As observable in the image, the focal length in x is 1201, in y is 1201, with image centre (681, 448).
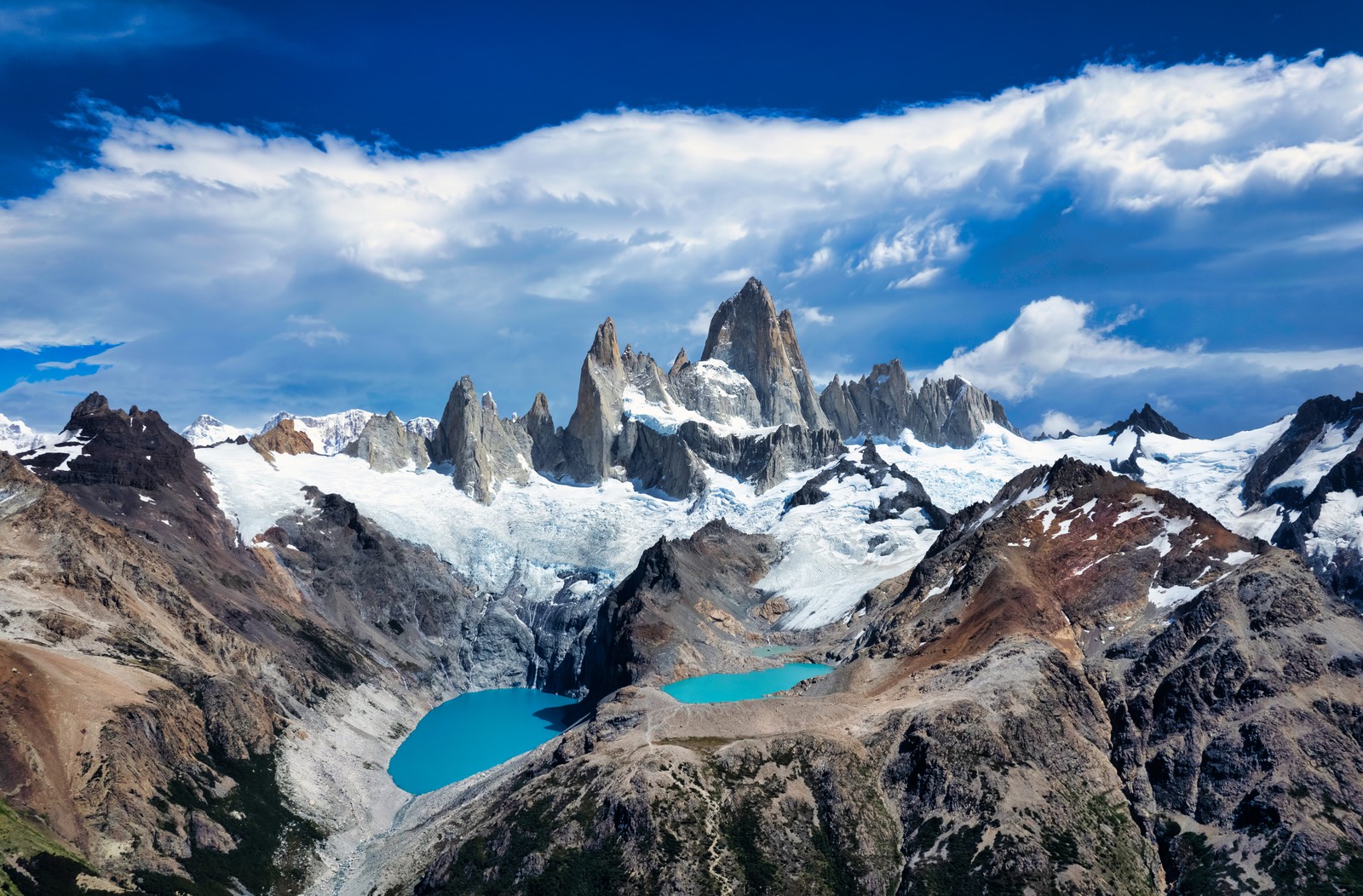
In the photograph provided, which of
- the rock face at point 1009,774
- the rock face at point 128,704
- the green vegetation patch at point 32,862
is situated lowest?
the rock face at point 1009,774

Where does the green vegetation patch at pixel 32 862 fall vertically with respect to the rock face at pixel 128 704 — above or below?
below

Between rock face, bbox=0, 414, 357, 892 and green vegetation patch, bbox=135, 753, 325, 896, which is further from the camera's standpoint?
green vegetation patch, bbox=135, 753, 325, 896

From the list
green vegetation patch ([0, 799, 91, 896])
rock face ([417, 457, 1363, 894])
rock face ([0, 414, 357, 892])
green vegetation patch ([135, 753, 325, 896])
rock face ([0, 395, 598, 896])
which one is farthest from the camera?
green vegetation patch ([135, 753, 325, 896])

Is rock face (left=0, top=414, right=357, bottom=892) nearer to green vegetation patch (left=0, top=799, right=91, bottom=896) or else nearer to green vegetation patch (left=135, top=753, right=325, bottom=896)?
green vegetation patch (left=135, top=753, right=325, bottom=896)

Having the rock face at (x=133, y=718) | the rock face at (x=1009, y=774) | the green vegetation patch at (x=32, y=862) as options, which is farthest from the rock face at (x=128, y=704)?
the rock face at (x=1009, y=774)

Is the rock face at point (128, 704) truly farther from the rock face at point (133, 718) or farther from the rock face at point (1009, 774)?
the rock face at point (1009, 774)

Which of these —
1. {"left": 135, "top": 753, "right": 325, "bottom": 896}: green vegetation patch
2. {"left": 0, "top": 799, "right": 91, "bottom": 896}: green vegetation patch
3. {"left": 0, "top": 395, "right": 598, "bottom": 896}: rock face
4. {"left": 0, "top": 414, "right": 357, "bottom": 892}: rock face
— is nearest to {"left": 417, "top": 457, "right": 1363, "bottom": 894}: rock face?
{"left": 135, "top": 753, "right": 325, "bottom": 896}: green vegetation patch

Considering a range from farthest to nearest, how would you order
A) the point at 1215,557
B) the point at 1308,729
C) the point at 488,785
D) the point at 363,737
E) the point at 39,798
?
the point at 363,737 → the point at 1215,557 → the point at 488,785 → the point at 1308,729 → the point at 39,798

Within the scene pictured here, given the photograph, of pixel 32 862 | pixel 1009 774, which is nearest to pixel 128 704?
pixel 32 862

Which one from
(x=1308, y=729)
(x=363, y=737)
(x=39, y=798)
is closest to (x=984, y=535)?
(x=1308, y=729)

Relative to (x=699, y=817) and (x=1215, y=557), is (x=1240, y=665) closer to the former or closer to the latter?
(x=1215, y=557)

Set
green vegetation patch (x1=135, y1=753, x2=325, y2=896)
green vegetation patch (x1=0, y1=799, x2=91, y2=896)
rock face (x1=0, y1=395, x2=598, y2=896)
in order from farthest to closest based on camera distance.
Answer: green vegetation patch (x1=135, y1=753, x2=325, y2=896) < rock face (x1=0, y1=395, x2=598, y2=896) < green vegetation patch (x1=0, y1=799, x2=91, y2=896)
